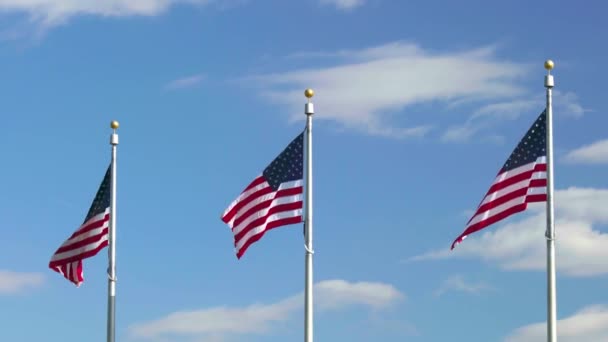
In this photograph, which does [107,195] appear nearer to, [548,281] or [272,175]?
[272,175]

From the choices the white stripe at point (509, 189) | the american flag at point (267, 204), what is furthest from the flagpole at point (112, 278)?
the white stripe at point (509, 189)

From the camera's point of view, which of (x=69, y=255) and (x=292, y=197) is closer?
(x=292, y=197)

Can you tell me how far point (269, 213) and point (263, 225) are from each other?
57 centimetres

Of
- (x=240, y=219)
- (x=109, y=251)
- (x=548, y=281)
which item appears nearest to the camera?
(x=548, y=281)

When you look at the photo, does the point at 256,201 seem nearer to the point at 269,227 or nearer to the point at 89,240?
the point at 269,227

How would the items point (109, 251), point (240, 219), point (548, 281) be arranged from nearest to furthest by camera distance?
point (548, 281)
point (240, 219)
point (109, 251)

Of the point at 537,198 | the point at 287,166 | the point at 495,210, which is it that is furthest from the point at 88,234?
the point at 537,198

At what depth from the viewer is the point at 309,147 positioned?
4300 centimetres

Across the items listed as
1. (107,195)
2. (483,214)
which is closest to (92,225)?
(107,195)

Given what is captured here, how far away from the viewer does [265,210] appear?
4253cm

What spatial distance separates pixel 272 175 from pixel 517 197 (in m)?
7.86

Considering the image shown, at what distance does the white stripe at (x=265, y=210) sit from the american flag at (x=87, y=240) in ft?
23.1

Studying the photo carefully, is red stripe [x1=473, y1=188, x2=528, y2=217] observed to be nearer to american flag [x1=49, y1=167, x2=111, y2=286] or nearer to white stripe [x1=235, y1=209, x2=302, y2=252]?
white stripe [x1=235, y1=209, x2=302, y2=252]

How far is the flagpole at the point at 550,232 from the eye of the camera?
39188mm
